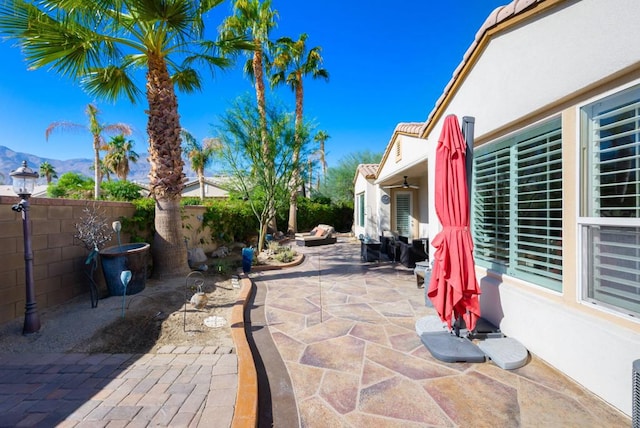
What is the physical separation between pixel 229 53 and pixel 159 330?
6590 millimetres

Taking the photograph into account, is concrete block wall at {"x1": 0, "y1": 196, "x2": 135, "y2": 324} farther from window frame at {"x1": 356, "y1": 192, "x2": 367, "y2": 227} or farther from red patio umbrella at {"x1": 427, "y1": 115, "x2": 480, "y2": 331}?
window frame at {"x1": 356, "y1": 192, "x2": 367, "y2": 227}

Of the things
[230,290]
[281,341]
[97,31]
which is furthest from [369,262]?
[97,31]

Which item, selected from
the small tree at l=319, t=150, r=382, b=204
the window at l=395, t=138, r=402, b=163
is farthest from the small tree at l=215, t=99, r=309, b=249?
the small tree at l=319, t=150, r=382, b=204

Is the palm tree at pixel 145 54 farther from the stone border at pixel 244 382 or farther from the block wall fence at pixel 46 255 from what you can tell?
the stone border at pixel 244 382

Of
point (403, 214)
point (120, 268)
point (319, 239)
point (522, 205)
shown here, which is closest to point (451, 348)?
point (522, 205)

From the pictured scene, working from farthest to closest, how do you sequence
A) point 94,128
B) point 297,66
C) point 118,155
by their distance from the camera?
point 118,155
point 94,128
point 297,66

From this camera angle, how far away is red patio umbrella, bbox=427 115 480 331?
132 inches

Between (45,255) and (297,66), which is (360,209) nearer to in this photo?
(297,66)

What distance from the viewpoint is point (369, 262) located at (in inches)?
379

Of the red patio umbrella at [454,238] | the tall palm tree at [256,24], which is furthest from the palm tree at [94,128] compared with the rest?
the red patio umbrella at [454,238]

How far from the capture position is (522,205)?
374 cm

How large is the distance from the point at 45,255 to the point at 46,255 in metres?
0.02

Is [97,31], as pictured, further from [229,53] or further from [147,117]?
[229,53]

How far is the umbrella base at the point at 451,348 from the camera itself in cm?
325
